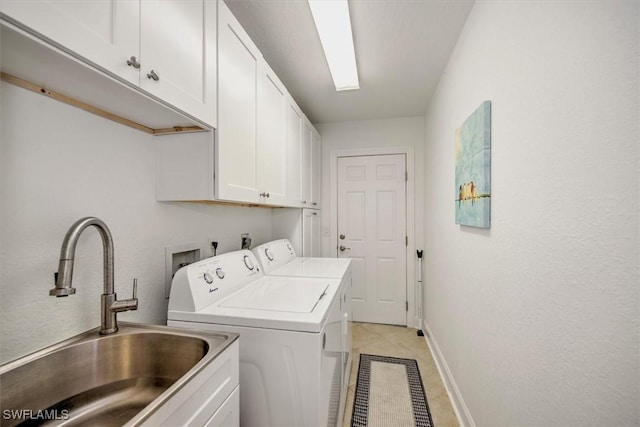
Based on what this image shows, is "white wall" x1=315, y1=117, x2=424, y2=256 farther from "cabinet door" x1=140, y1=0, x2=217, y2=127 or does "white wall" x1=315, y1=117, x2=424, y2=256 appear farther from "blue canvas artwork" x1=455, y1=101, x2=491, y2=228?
"cabinet door" x1=140, y1=0, x2=217, y2=127

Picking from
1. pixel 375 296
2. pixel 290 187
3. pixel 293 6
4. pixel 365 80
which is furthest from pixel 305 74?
pixel 375 296

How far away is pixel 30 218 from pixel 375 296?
306cm

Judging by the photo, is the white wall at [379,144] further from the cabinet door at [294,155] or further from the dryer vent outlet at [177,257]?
the dryer vent outlet at [177,257]

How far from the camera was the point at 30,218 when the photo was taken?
0.83 m

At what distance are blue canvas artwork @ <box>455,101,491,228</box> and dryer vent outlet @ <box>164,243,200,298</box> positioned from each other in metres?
1.59

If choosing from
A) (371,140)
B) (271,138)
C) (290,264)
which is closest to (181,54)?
(271,138)

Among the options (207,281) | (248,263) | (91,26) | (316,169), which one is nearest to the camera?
(91,26)

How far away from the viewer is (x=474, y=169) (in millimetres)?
1441

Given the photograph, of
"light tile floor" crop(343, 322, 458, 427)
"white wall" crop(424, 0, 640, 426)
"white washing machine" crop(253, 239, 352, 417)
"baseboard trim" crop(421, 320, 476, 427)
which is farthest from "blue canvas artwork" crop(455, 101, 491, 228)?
"light tile floor" crop(343, 322, 458, 427)

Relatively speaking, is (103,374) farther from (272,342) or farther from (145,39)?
(145,39)

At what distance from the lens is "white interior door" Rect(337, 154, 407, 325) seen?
3.20 m

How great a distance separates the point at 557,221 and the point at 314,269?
1.48 m

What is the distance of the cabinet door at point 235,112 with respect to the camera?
47.1 inches

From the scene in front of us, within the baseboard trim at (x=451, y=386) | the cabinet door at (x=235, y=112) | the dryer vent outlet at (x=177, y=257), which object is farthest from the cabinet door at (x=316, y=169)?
the baseboard trim at (x=451, y=386)
